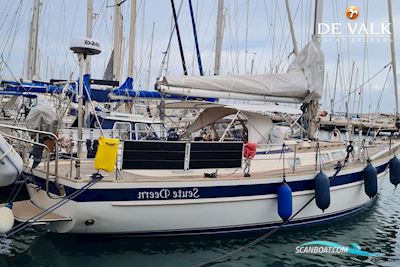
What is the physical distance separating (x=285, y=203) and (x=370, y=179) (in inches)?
112

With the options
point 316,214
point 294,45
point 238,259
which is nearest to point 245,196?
point 238,259

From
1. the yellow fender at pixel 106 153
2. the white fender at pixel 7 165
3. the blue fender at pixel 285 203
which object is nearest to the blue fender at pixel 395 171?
the blue fender at pixel 285 203

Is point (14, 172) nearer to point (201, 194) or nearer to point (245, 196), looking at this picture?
point (201, 194)

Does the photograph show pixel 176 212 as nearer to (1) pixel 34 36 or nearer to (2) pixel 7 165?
(2) pixel 7 165

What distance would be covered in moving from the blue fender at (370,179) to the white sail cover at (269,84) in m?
2.24

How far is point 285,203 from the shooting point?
7.71 m

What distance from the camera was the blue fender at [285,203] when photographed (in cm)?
771

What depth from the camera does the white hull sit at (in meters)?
6.82

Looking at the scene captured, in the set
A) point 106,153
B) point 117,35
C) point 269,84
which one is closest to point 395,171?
point 269,84

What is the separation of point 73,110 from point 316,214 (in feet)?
43.3

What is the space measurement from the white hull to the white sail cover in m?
2.35

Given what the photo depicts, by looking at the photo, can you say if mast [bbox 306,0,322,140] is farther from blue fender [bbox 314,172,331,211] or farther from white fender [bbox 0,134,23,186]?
white fender [bbox 0,134,23,186]

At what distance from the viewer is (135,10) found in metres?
15.7

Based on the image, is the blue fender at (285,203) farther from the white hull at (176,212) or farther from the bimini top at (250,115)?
the bimini top at (250,115)
